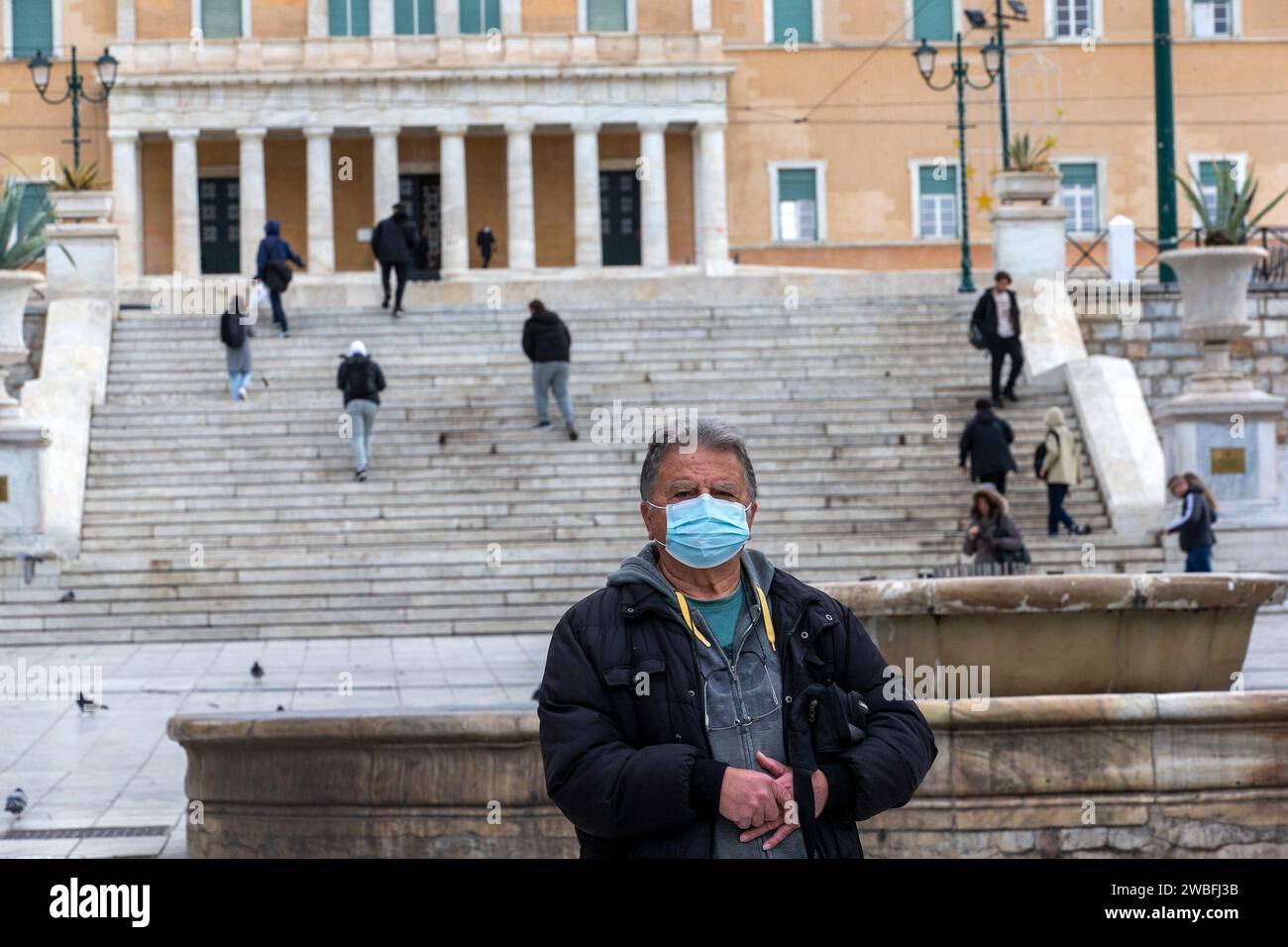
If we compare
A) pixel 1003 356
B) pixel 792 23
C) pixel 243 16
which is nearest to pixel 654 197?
pixel 792 23

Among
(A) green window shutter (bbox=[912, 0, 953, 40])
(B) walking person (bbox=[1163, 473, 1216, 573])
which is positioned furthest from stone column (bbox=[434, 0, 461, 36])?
(B) walking person (bbox=[1163, 473, 1216, 573])

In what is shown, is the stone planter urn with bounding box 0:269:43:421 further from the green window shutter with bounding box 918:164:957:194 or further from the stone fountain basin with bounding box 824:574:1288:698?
the green window shutter with bounding box 918:164:957:194

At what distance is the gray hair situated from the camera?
4609mm

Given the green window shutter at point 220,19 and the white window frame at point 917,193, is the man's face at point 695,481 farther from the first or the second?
the green window shutter at point 220,19

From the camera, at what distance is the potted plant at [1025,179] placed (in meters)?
26.5

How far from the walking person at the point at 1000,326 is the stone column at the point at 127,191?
29.3 m

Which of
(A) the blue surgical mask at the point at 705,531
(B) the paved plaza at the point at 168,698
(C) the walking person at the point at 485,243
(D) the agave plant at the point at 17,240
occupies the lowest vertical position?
(B) the paved plaza at the point at 168,698

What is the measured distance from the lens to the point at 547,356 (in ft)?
70.8

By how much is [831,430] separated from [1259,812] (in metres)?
14.7

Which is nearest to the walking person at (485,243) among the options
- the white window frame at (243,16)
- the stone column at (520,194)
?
the stone column at (520,194)

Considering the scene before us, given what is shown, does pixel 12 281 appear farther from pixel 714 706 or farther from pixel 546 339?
pixel 714 706

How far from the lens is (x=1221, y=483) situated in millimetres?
19453

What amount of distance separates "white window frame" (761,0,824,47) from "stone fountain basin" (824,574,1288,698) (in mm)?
42917
